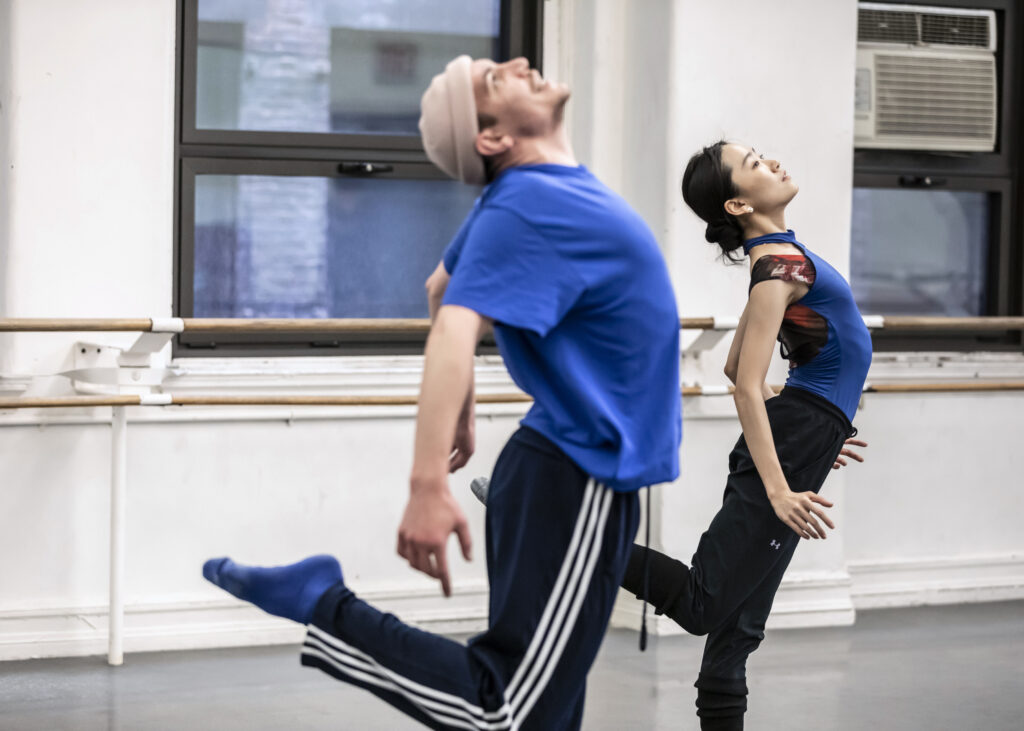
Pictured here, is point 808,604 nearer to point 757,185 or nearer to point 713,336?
point 713,336

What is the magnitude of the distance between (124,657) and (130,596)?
0.62ft

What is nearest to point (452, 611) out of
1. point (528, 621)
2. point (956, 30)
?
point (528, 621)

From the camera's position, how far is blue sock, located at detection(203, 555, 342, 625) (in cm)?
170

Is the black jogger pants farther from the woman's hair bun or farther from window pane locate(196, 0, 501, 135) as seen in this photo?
window pane locate(196, 0, 501, 135)

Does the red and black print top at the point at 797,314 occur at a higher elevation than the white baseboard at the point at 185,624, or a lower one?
higher

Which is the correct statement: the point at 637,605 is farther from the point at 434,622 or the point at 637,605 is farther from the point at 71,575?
the point at 71,575

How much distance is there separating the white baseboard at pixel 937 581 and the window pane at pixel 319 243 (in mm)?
1947

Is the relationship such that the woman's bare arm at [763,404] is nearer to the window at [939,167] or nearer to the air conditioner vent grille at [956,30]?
the window at [939,167]

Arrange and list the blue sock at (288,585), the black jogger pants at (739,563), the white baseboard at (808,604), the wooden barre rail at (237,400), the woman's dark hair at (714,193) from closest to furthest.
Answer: the blue sock at (288,585), the black jogger pants at (739,563), the woman's dark hair at (714,193), the wooden barre rail at (237,400), the white baseboard at (808,604)

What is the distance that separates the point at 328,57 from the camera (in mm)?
4094

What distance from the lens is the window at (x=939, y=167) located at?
4.71 m

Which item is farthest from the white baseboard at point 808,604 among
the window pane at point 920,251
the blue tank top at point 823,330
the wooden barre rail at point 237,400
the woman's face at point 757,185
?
the woman's face at point 757,185

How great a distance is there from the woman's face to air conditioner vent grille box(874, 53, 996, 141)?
8.25 ft

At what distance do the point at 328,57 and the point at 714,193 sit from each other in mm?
2060
